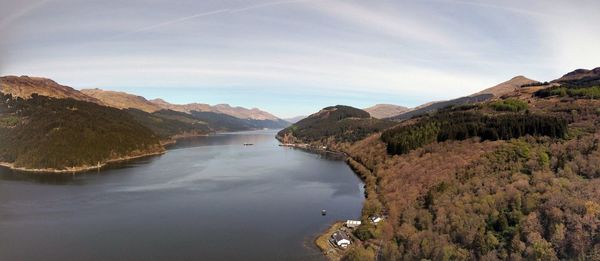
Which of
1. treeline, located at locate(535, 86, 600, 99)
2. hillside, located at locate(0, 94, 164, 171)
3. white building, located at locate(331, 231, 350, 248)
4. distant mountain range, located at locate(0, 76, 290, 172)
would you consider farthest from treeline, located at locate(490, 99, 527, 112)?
hillside, located at locate(0, 94, 164, 171)

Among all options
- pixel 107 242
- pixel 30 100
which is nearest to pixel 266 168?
pixel 107 242

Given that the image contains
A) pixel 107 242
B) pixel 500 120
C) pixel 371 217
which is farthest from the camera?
pixel 500 120

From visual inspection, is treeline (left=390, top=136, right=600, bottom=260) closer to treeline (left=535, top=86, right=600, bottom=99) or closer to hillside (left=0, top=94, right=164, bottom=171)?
treeline (left=535, top=86, right=600, bottom=99)

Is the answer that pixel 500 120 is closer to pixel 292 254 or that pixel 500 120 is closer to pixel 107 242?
pixel 292 254

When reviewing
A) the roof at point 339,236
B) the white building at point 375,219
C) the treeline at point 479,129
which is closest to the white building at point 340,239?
the roof at point 339,236

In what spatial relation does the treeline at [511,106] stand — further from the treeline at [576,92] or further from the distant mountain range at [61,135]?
the distant mountain range at [61,135]
